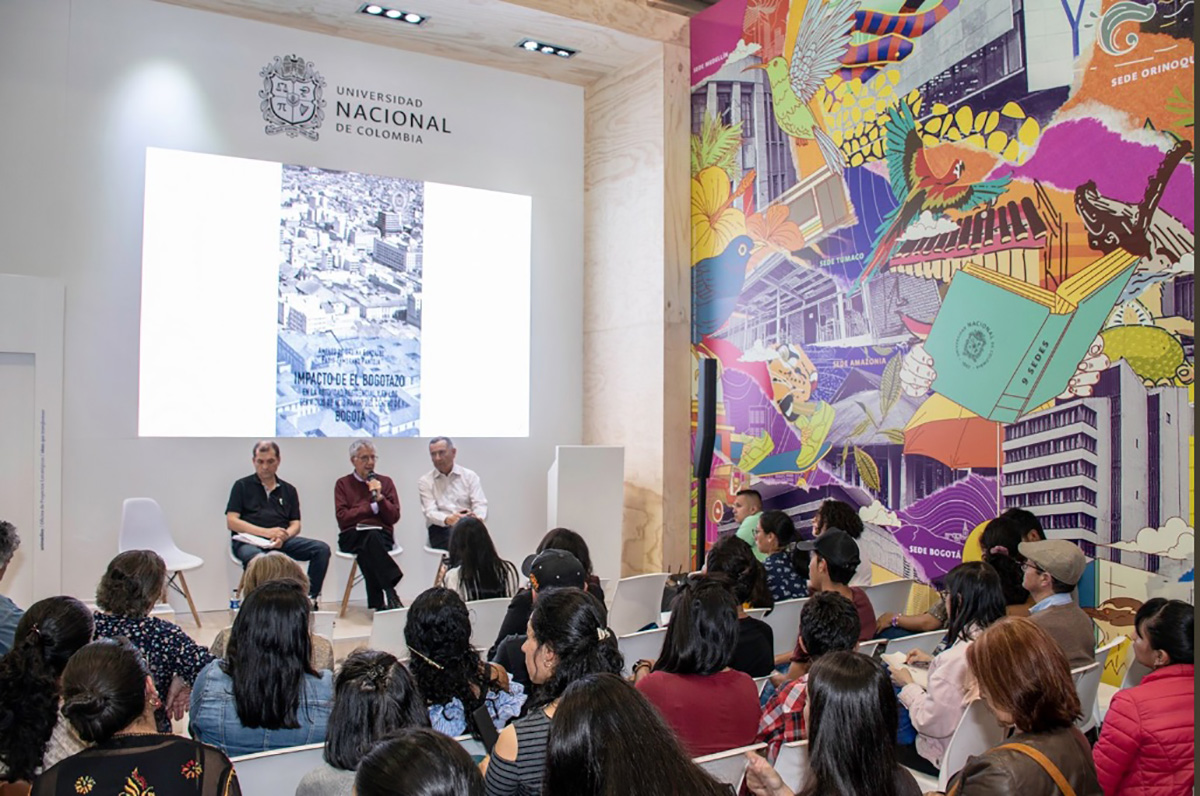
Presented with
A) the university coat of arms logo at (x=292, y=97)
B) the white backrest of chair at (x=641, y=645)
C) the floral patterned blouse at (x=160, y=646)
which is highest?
the university coat of arms logo at (x=292, y=97)

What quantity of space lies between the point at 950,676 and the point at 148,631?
267cm

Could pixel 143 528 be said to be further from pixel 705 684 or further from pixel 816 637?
pixel 816 637

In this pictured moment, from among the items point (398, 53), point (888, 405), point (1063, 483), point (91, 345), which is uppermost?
point (398, 53)

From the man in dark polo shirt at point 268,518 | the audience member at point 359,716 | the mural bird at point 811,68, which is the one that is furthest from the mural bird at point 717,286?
the audience member at point 359,716

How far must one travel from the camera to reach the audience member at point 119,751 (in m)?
1.85

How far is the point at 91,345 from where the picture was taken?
6.79 m

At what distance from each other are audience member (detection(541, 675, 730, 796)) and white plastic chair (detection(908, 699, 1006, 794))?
1512mm

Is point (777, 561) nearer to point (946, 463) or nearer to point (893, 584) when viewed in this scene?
point (893, 584)

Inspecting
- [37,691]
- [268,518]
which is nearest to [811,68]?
[268,518]

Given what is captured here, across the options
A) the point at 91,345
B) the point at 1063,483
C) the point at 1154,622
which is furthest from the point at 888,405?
the point at 91,345

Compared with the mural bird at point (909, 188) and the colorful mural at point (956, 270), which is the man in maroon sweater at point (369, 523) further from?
the mural bird at point (909, 188)

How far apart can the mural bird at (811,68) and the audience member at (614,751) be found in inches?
225

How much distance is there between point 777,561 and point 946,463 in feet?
5.19

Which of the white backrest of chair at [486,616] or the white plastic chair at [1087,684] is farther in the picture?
the white backrest of chair at [486,616]
